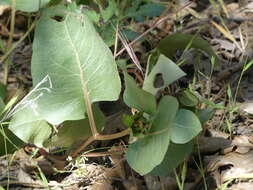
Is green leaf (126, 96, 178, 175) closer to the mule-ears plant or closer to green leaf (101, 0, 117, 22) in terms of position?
the mule-ears plant

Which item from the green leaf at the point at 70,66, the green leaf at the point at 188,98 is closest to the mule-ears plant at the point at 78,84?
the green leaf at the point at 70,66

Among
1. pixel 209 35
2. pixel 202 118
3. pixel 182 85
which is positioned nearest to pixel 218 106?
pixel 202 118

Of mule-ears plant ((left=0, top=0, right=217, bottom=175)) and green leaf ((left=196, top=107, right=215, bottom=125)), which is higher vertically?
mule-ears plant ((left=0, top=0, right=217, bottom=175))

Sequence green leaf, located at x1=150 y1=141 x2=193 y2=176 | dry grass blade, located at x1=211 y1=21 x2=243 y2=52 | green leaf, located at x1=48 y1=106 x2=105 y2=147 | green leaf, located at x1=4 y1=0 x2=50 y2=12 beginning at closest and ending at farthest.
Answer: green leaf, located at x1=150 y1=141 x2=193 y2=176
green leaf, located at x1=48 y1=106 x2=105 y2=147
green leaf, located at x1=4 y1=0 x2=50 y2=12
dry grass blade, located at x1=211 y1=21 x2=243 y2=52

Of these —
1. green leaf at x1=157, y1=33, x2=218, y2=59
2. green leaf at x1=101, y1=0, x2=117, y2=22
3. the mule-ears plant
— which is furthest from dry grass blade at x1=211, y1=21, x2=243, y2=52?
the mule-ears plant

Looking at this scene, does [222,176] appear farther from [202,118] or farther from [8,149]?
[8,149]

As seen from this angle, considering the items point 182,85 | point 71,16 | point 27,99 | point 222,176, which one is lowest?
point 222,176

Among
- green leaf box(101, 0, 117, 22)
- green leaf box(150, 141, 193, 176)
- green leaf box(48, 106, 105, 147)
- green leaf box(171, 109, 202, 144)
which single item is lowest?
green leaf box(150, 141, 193, 176)
